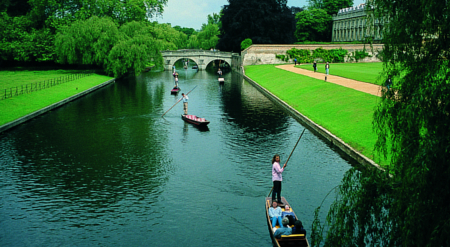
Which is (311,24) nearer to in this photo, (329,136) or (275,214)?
(329,136)

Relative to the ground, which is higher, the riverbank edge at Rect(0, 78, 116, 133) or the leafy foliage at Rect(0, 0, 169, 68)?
the leafy foliage at Rect(0, 0, 169, 68)

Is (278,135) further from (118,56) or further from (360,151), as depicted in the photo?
(118,56)

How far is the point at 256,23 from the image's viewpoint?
97688mm

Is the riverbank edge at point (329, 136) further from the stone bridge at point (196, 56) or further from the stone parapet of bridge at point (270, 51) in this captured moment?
the stone bridge at point (196, 56)

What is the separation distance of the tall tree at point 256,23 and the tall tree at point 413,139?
88.7 metres

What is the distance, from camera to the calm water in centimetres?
1493

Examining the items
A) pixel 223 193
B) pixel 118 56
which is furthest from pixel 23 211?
pixel 118 56

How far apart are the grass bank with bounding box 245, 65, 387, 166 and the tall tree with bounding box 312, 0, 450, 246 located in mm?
5676

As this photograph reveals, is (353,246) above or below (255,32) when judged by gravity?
below

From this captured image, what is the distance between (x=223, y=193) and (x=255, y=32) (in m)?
85.2

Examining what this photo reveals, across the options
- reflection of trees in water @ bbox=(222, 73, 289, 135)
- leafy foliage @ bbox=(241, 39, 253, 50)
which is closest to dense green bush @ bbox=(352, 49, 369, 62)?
leafy foliage @ bbox=(241, 39, 253, 50)

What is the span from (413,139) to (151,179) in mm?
13536

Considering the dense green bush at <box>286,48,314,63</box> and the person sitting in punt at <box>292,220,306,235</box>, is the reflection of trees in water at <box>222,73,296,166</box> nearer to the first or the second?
the person sitting in punt at <box>292,220,306,235</box>

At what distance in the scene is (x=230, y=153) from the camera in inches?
976
